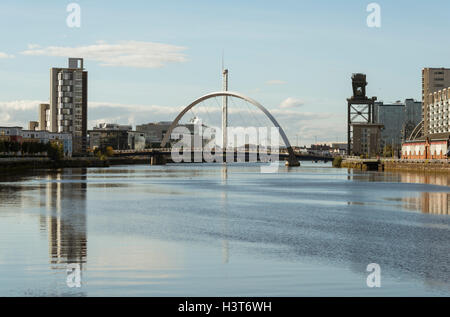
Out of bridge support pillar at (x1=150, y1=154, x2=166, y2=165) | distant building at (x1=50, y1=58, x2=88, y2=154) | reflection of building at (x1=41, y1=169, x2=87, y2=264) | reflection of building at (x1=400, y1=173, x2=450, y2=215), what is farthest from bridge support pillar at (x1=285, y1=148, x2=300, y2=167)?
reflection of building at (x1=41, y1=169, x2=87, y2=264)

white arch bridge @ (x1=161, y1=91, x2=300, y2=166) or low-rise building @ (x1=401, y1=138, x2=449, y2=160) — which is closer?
low-rise building @ (x1=401, y1=138, x2=449, y2=160)

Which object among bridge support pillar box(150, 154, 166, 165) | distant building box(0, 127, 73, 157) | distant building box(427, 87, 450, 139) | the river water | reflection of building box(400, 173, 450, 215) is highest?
distant building box(427, 87, 450, 139)

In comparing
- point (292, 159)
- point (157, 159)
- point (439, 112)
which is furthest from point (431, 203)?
point (157, 159)

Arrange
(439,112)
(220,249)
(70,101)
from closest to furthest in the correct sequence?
1. (220,249)
2. (439,112)
3. (70,101)

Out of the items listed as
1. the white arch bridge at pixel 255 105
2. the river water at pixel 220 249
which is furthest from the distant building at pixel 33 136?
the river water at pixel 220 249

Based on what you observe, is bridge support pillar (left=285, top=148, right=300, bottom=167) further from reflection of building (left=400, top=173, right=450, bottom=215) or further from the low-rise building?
reflection of building (left=400, top=173, right=450, bottom=215)

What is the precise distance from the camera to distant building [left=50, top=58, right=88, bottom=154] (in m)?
191

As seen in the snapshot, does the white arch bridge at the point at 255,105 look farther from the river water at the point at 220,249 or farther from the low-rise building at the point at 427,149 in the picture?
the river water at the point at 220,249

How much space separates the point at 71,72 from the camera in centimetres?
19138

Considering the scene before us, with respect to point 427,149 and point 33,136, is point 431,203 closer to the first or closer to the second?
point 427,149

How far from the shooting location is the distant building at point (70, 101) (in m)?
191

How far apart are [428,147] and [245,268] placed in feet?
375

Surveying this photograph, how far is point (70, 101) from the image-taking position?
628 ft

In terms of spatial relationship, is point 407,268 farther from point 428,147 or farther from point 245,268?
point 428,147
